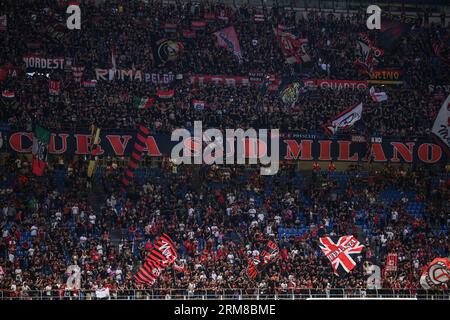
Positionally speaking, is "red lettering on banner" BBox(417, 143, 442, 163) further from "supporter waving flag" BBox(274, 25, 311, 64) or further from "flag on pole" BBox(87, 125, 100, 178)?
"flag on pole" BBox(87, 125, 100, 178)

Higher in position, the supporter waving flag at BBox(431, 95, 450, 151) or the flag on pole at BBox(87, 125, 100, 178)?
the supporter waving flag at BBox(431, 95, 450, 151)

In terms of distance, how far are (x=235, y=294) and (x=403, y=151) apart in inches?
484

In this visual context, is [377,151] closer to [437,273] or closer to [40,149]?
[437,273]

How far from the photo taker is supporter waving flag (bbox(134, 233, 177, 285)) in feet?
126

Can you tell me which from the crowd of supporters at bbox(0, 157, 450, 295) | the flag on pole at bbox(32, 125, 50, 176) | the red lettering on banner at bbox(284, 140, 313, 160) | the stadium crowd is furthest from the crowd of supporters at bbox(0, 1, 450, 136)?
the crowd of supporters at bbox(0, 157, 450, 295)

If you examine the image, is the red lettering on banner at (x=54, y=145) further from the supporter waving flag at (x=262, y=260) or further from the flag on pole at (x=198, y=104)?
the supporter waving flag at (x=262, y=260)

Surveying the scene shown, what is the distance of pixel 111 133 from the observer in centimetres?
4509

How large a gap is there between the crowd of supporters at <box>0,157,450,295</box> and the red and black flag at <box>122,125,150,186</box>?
0.44m

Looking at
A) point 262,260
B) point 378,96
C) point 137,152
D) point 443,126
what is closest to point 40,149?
point 137,152

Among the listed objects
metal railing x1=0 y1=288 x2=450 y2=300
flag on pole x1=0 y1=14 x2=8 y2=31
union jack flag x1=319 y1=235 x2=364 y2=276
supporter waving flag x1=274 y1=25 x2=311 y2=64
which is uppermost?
flag on pole x1=0 y1=14 x2=8 y2=31

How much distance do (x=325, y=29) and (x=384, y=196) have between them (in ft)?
31.6
